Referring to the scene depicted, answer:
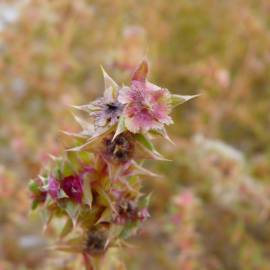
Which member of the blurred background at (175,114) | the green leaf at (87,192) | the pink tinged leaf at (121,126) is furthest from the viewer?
the blurred background at (175,114)

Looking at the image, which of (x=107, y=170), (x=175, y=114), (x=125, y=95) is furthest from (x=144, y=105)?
(x=175, y=114)

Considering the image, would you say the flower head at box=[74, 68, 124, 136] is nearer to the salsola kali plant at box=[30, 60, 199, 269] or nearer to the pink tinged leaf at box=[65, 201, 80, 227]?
the salsola kali plant at box=[30, 60, 199, 269]

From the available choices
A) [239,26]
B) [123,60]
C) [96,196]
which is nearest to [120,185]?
[96,196]

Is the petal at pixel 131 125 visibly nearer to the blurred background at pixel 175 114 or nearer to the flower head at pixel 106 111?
the flower head at pixel 106 111

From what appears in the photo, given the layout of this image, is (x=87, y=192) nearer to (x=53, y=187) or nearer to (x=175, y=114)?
(x=53, y=187)

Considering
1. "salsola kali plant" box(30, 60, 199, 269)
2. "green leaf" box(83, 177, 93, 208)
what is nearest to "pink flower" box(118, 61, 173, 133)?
"salsola kali plant" box(30, 60, 199, 269)

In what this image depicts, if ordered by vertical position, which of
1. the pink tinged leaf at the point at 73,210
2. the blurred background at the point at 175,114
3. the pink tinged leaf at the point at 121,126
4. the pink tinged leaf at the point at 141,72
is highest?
the blurred background at the point at 175,114

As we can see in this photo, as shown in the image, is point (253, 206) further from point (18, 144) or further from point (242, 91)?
point (18, 144)

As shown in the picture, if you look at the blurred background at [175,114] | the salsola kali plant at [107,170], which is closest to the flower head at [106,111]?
the salsola kali plant at [107,170]
